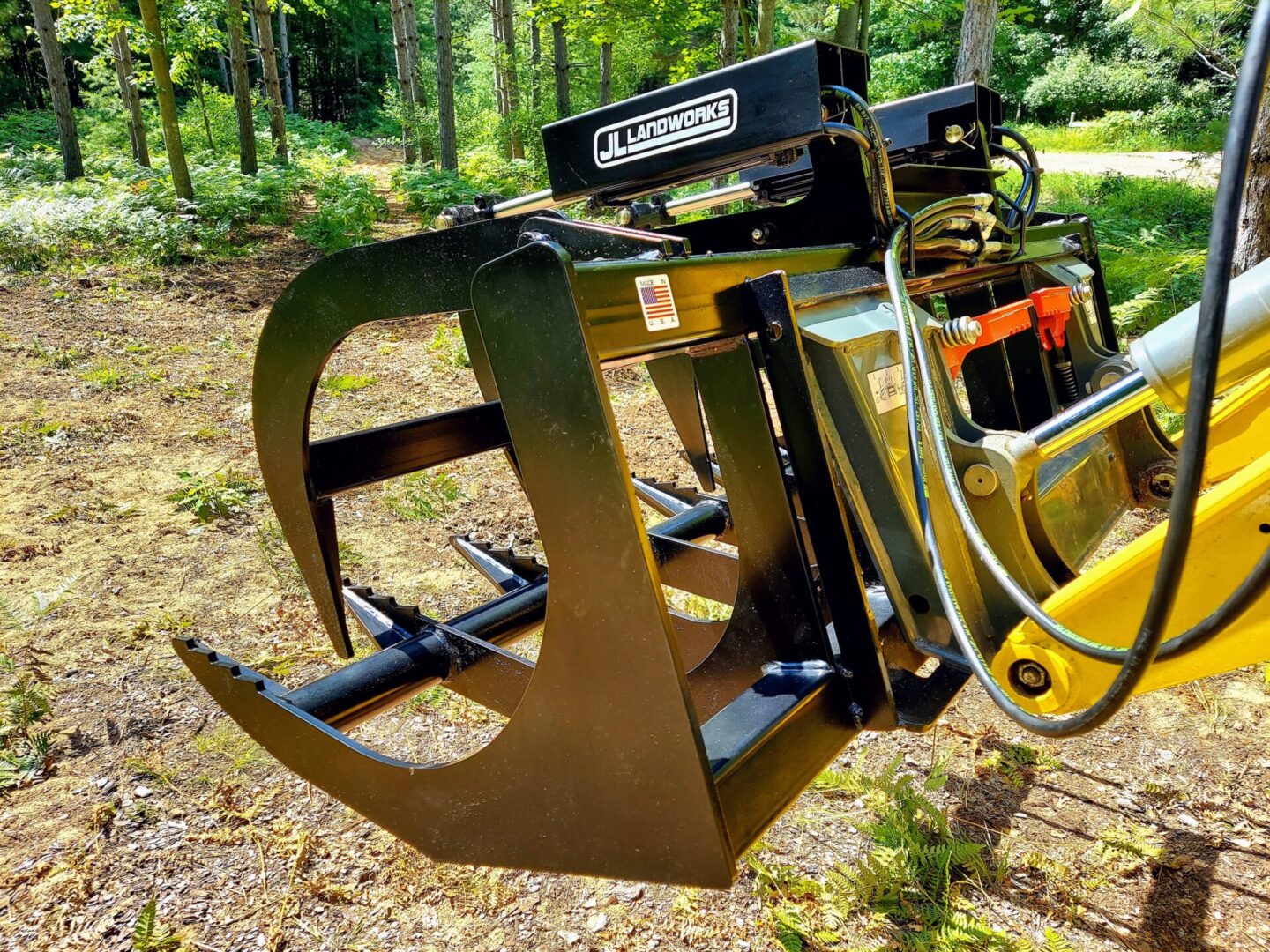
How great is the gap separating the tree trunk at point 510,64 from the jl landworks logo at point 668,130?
1909cm

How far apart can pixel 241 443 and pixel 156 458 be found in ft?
1.66

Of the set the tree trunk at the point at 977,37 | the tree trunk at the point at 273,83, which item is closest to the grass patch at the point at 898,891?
the tree trunk at the point at 977,37

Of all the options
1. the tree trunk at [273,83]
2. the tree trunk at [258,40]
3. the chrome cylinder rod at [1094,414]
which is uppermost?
the tree trunk at [258,40]

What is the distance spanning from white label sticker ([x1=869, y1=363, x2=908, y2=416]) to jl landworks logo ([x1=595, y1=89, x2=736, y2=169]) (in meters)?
0.78

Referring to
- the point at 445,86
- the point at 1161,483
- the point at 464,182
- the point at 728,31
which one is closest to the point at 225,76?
the point at 445,86

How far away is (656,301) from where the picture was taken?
1455 mm

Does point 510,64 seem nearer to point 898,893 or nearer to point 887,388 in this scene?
point 887,388

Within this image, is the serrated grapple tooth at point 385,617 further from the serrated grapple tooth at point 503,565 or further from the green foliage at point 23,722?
the green foliage at point 23,722

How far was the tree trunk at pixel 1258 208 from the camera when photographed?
5.36 meters

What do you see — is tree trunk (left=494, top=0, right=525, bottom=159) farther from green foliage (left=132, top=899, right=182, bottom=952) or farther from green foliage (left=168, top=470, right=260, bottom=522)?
green foliage (left=132, top=899, right=182, bottom=952)

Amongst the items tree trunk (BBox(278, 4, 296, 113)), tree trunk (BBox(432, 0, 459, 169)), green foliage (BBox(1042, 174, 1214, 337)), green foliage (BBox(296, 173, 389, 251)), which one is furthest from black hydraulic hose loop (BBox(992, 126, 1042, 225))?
tree trunk (BBox(278, 4, 296, 113))

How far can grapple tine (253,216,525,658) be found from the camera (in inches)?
69.1

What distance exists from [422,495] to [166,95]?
8.83m

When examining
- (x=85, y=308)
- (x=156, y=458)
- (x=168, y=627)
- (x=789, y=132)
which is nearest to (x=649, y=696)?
(x=789, y=132)
